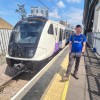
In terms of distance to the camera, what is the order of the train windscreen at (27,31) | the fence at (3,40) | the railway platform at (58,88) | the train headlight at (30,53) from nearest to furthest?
the railway platform at (58,88), the train headlight at (30,53), the train windscreen at (27,31), the fence at (3,40)

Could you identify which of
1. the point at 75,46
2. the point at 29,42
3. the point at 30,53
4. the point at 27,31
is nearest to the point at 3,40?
the point at 27,31

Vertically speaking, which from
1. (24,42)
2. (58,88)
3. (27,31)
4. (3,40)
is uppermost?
(27,31)

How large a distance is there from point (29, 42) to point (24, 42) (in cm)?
27

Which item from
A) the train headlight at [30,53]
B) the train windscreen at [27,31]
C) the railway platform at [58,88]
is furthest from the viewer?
Answer: the train windscreen at [27,31]

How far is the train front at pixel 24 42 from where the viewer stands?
7.35m

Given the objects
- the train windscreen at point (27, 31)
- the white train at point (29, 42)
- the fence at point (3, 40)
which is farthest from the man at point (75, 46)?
the fence at point (3, 40)

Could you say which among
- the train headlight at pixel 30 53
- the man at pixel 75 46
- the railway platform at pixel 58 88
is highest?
the man at pixel 75 46

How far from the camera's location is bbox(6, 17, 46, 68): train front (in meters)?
7.35

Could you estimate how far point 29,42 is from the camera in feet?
25.3

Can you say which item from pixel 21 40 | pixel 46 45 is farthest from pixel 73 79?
pixel 21 40

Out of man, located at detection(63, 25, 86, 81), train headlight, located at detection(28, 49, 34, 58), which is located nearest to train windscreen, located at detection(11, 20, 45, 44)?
train headlight, located at detection(28, 49, 34, 58)

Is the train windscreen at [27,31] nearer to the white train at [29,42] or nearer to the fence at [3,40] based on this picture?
the white train at [29,42]

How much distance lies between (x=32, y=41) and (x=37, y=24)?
1106mm

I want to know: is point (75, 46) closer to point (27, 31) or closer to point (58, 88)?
point (58, 88)
